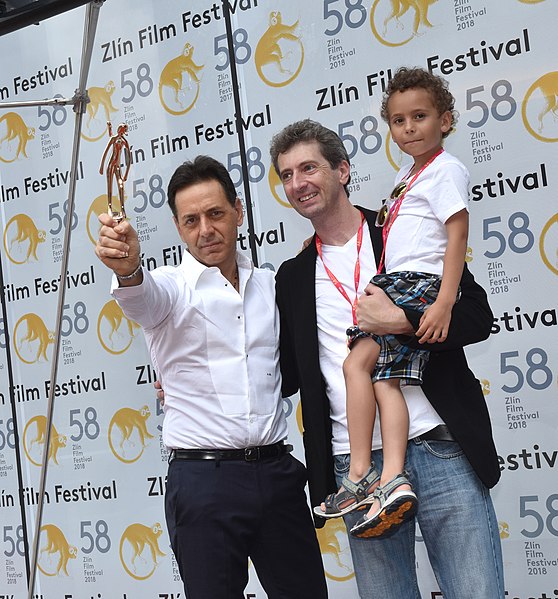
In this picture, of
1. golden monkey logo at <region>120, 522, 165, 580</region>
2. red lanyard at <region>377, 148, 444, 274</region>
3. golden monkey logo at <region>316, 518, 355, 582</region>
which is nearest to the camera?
red lanyard at <region>377, 148, 444, 274</region>

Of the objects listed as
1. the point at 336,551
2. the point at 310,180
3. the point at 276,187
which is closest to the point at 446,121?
the point at 310,180

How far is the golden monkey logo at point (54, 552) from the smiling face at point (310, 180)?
287cm

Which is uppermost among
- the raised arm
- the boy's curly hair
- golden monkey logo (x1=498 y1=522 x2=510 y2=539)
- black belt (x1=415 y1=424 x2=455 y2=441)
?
the boy's curly hair

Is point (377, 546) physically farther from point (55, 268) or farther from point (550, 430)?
point (55, 268)

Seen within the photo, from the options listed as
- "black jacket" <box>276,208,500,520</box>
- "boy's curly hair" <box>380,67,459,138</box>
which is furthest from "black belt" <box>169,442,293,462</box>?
"boy's curly hair" <box>380,67,459,138</box>

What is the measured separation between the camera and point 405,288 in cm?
221

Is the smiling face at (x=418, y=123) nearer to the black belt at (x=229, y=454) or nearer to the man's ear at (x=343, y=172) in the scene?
the man's ear at (x=343, y=172)

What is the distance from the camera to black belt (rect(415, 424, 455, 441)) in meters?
2.18

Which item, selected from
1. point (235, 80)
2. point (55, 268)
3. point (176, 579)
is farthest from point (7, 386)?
point (235, 80)

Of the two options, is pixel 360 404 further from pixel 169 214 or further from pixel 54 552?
pixel 54 552

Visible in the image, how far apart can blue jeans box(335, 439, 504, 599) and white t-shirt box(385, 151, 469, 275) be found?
1.42ft

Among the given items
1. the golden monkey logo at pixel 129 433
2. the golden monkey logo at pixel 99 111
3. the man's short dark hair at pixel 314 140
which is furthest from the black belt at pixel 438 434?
the golden monkey logo at pixel 99 111

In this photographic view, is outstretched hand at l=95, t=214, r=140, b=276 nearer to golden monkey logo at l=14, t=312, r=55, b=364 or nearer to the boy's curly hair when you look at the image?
the boy's curly hair

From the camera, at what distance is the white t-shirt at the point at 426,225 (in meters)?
2.23
